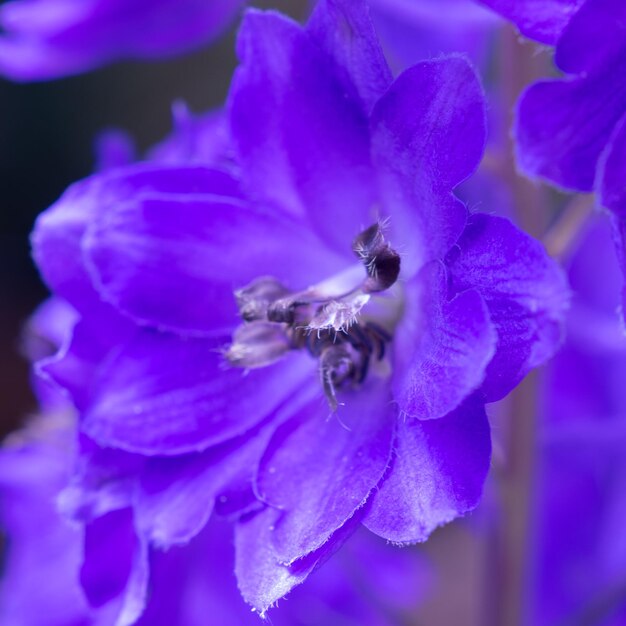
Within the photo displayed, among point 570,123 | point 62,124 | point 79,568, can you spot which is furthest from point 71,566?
point 62,124

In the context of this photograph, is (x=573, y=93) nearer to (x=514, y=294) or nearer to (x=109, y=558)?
(x=514, y=294)

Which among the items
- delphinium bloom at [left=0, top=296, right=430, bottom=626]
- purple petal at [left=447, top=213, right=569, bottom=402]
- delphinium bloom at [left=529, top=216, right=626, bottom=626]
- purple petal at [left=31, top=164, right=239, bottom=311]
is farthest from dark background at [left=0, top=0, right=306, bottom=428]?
purple petal at [left=447, top=213, right=569, bottom=402]

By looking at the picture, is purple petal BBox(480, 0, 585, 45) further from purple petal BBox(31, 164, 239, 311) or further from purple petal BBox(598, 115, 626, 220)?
purple petal BBox(31, 164, 239, 311)

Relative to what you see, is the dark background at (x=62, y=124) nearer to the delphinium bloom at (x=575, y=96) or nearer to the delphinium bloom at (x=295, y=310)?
the delphinium bloom at (x=295, y=310)

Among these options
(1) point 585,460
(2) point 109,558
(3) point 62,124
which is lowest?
(3) point 62,124

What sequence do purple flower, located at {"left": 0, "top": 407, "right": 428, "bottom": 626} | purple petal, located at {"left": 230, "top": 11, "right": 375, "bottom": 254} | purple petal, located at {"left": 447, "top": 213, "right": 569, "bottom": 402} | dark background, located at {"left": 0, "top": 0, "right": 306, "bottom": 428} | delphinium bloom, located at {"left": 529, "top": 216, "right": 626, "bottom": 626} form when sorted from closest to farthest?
purple petal, located at {"left": 447, "top": 213, "right": 569, "bottom": 402} → purple petal, located at {"left": 230, "top": 11, "right": 375, "bottom": 254} → purple flower, located at {"left": 0, "top": 407, "right": 428, "bottom": 626} → delphinium bloom, located at {"left": 529, "top": 216, "right": 626, "bottom": 626} → dark background, located at {"left": 0, "top": 0, "right": 306, "bottom": 428}

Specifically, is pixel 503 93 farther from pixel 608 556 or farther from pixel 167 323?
pixel 608 556
